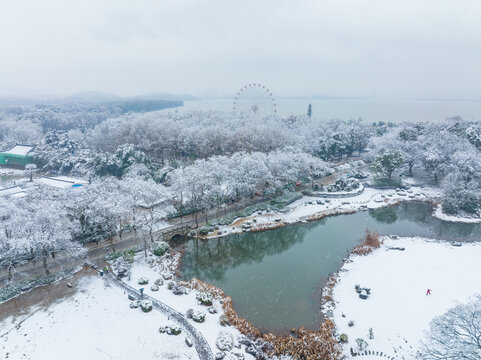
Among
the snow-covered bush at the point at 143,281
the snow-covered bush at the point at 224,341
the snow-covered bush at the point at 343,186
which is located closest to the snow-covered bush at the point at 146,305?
the snow-covered bush at the point at 143,281

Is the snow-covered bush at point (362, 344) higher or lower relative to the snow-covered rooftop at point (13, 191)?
lower

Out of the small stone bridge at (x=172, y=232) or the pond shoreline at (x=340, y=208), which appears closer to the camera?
the small stone bridge at (x=172, y=232)

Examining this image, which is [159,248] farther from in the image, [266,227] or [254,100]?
[254,100]

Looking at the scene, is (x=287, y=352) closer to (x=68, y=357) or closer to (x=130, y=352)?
(x=130, y=352)

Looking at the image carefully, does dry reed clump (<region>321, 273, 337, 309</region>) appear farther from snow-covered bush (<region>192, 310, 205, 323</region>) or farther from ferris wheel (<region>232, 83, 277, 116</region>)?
ferris wheel (<region>232, 83, 277, 116</region>)

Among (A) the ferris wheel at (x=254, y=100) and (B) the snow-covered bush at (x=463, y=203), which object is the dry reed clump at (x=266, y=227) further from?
(A) the ferris wheel at (x=254, y=100)

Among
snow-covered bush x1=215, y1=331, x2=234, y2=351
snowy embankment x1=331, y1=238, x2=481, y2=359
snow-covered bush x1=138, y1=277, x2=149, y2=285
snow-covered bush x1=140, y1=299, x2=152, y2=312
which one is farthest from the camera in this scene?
snow-covered bush x1=138, y1=277, x2=149, y2=285

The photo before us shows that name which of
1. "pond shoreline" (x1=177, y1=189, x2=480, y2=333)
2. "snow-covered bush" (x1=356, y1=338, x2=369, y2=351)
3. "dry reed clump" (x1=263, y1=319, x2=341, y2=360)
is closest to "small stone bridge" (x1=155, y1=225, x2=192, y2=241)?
"pond shoreline" (x1=177, y1=189, x2=480, y2=333)

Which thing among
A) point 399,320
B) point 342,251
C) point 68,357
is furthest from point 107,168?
point 399,320
